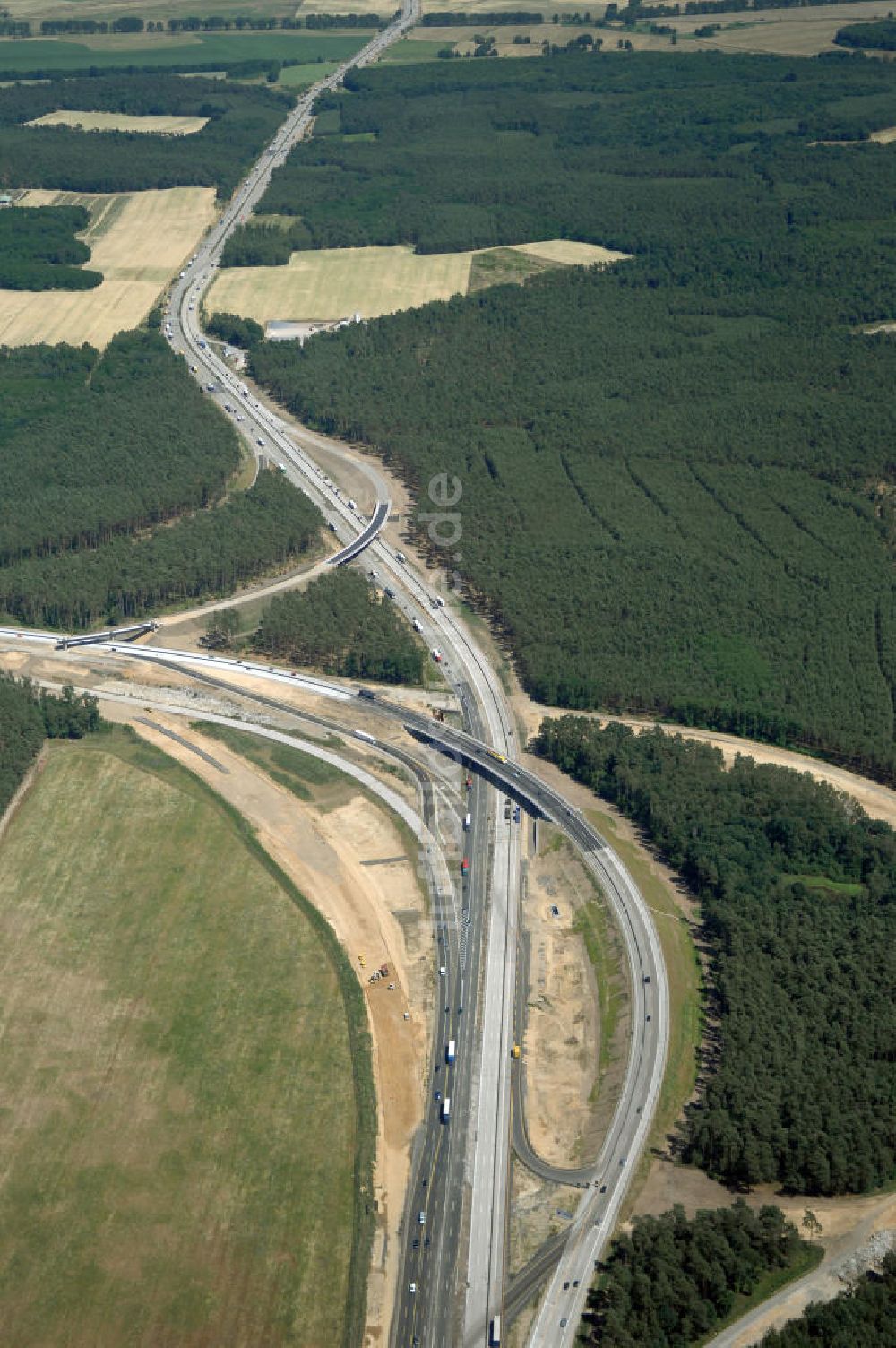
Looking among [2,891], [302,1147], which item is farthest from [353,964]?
[2,891]

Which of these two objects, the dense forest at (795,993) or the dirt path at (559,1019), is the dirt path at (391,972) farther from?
the dense forest at (795,993)

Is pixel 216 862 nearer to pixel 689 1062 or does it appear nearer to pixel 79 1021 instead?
pixel 79 1021

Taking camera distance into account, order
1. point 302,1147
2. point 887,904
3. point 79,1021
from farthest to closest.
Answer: point 887,904 < point 79,1021 < point 302,1147

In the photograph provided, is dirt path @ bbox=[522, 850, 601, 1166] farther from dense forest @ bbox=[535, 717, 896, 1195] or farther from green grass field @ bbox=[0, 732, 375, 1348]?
green grass field @ bbox=[0, 732, 375, 1348]

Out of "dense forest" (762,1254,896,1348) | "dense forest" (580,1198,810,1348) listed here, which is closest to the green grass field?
"dense forest" (580,1198,810,1348)

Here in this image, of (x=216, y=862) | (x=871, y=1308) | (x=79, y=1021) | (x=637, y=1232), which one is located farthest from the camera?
(x=216, y=862)

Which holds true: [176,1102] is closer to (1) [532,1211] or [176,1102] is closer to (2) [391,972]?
(2) [391,972]
